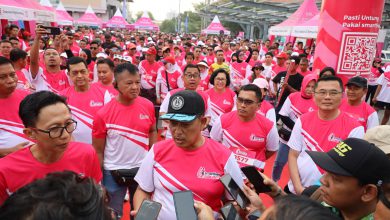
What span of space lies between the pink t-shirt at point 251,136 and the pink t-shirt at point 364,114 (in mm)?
1226

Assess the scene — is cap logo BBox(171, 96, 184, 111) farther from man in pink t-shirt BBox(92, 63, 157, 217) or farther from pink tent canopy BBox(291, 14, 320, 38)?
pink tent canopy BBox(291, 14, 320, 38)

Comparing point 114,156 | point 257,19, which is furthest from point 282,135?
point 257,19

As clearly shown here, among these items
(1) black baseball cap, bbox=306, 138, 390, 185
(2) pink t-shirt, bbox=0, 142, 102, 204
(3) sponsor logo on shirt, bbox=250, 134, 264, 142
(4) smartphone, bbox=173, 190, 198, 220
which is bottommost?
(3) sponsor logo on shirt, bbox=250, 134, 264, 142

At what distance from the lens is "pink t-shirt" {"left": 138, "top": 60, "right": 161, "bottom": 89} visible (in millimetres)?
7004

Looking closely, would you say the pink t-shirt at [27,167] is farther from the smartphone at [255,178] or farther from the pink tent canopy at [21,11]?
the pink tent canopy at [21,11]

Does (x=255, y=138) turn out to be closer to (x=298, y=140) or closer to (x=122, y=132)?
(x=298, y=140)

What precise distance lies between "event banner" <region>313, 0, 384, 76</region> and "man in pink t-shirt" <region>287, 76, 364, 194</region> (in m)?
1.38

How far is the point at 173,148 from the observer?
226 centimetres

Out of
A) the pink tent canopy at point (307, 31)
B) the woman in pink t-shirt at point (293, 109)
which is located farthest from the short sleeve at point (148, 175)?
the pink tent canopy at point (307, 31)

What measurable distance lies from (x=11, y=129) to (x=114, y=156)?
0.99m

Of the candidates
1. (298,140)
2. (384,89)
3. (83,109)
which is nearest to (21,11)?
(83,109)

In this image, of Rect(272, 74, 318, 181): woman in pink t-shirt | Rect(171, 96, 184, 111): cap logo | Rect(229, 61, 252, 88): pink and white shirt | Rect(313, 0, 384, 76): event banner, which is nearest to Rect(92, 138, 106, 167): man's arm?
Rect(171, 96, 184, 111): cap logo

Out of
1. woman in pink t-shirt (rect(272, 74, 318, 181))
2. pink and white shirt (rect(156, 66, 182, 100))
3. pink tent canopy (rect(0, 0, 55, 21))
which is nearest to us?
woman in pink t-shirt (rect(272, 74, 318, 181))

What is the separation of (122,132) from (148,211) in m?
1.84
